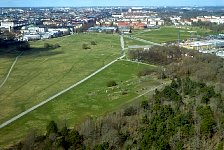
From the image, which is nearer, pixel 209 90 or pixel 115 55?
pixel 209 90

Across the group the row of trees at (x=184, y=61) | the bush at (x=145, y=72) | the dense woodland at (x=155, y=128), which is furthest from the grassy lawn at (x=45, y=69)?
the dense woodland at (x=155, y=128)

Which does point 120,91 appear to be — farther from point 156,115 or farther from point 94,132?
point 94,132

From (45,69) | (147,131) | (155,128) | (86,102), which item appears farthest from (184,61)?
(147,131)

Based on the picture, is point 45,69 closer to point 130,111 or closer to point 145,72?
point 145,72

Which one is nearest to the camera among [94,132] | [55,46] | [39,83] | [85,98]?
[94,132]

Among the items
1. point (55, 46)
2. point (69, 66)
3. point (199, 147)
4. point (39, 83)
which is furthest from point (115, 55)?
point (199, 147)

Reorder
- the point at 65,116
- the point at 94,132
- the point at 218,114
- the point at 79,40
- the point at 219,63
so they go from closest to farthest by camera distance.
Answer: the point at 94,132 → the point at 218,114 → the point at 65,116 → the point at 219,63 → the point at 79,40

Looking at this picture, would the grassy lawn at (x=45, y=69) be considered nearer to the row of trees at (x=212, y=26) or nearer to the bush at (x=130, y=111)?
the bush at (x=130, y=111)
